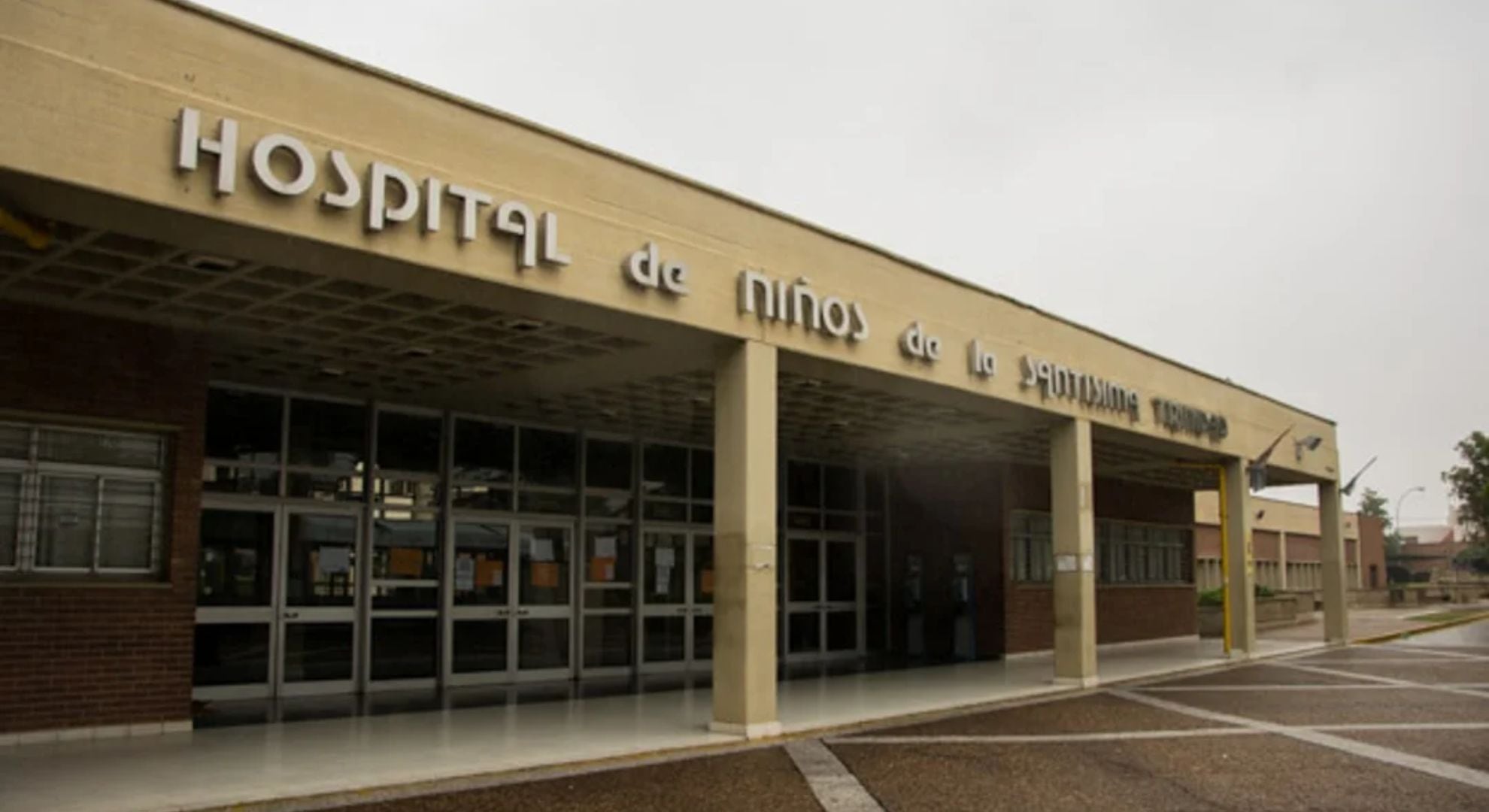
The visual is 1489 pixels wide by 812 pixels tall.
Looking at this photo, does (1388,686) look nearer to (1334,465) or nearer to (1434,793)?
(1434,793)

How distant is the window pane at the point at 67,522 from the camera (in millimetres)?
11047

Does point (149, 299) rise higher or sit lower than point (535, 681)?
higher

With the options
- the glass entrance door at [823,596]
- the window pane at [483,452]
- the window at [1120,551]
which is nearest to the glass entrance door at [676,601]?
the glass entrance door at [823,596]

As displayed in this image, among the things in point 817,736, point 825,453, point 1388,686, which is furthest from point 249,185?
point 1388,686

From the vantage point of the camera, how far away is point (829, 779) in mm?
9586

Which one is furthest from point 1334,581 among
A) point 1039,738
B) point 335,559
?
point 335,559

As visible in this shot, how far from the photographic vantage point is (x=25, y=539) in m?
10.9

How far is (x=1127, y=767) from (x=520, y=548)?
9085 millimetres

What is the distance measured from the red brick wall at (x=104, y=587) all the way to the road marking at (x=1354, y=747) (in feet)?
34.2

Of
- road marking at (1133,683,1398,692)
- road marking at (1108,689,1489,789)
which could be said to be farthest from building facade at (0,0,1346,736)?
road marking at (1108,689,1489,789)

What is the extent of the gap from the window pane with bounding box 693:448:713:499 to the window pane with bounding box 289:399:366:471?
230 inches

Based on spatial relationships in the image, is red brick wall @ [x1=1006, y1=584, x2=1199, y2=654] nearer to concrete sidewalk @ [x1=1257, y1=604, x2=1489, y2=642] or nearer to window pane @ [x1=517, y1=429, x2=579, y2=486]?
concrete sidewalk @ [x1=1257, y1=604, x2=1489, y2=642]

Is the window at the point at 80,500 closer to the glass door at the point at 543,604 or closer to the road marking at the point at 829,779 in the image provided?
the glass door at the point at 543,604

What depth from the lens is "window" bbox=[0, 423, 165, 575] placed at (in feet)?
35.7
